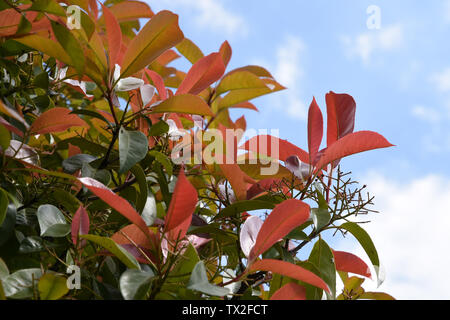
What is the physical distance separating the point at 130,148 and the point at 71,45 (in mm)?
240

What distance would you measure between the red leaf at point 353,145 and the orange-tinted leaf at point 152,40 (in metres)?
0.40

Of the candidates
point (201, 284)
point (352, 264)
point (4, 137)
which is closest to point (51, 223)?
point (4, 137)

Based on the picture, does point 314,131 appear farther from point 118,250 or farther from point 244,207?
point 118,250

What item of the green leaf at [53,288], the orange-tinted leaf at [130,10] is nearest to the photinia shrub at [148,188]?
the green leaf at [53,288]

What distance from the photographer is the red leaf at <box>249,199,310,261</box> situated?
0.79m

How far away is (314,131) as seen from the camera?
1.06 metres

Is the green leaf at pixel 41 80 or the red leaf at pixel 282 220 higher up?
the green leaf at pixel 41 80

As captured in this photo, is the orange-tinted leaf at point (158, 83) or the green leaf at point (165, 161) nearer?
the green leaf at point (165, 161)

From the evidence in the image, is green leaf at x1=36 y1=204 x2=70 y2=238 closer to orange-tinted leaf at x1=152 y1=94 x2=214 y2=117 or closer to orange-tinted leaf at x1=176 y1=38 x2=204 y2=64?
orange-tinted leaf at x1=152 y1=94 x2=214 y2=117

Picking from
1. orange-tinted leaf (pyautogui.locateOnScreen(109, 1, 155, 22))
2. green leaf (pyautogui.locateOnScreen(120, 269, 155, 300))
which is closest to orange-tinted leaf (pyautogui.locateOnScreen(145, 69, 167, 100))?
orange-tinted leaf (pyautogui.locateOnScreen(109, 1, 155, 22))

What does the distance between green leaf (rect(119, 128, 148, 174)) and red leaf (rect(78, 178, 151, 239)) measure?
78 mm

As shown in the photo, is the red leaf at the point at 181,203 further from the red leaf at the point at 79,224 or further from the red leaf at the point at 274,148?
the red leaf at the point at 274,148

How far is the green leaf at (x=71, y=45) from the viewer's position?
0.91m
